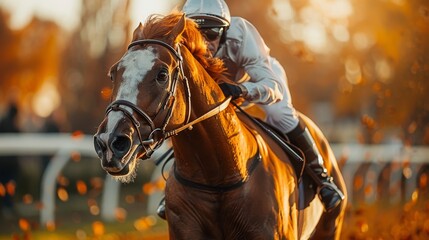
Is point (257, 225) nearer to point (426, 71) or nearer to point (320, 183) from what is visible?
point (320, 183)

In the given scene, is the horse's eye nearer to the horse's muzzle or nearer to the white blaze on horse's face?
the white blaze on horse's face

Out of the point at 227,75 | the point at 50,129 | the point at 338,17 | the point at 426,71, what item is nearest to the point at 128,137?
the point at 227,75

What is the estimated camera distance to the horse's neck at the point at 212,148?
14.5 feet

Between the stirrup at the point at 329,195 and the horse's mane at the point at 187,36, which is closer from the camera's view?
the horse's mane at the point at 187,36

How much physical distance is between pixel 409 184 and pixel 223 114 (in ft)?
36.0

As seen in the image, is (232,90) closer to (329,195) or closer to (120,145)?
(120,145)

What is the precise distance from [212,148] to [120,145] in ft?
2.61

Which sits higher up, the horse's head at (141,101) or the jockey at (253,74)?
the horse's head at (141,101)

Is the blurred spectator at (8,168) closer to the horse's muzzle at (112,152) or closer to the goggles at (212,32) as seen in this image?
the goggles at (212,32)

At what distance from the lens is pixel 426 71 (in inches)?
331

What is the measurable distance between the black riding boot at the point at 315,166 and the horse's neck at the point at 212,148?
0.82 meters

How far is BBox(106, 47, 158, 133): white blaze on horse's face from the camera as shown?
12.5ft

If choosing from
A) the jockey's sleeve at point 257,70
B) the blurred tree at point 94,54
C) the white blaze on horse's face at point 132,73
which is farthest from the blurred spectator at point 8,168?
the blurred tree at point 94,54

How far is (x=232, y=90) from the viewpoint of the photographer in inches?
181
